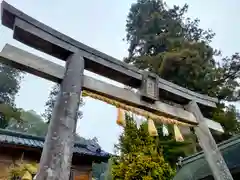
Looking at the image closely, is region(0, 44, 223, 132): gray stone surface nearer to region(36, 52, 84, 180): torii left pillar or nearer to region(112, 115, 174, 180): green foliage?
region(36, 52, 84, 180): torii left pillar

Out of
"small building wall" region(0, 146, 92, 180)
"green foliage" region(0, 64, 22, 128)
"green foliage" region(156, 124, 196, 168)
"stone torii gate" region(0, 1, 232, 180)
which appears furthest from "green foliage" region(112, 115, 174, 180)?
"green foliage" region(0, 64, 22, 128)

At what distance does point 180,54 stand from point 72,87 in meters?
10.9

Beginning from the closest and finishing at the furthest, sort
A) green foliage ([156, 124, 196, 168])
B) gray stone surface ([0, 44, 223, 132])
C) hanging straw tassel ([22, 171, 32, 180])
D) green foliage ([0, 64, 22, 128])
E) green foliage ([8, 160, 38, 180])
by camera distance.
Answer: gray stone surface ([0, 44, 223, 132]), hanging straw tassel ([22, 171, 32, 180]), green foliage ([8, 160, 38, 180]), green foliage ([156, 124, 196, 168]), green foliage ([0, 64, 22, 128])

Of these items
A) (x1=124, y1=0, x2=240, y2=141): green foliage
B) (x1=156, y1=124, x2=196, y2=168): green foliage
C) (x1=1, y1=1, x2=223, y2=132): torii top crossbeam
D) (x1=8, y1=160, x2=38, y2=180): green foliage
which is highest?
(x1=124, y1=0, x2=240, y2=141): green foliage

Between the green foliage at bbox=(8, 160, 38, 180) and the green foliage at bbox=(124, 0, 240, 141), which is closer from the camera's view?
the green foliage at bbox=(8, 160, 38, 180)

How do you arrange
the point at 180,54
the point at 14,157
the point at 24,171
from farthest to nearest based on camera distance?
the point at 180,54 < the point at 14,157 < the point at 24,171

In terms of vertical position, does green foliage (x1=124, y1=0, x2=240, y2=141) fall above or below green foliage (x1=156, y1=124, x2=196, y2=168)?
above

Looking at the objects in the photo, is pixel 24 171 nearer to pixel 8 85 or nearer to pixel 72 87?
pixel 72 87

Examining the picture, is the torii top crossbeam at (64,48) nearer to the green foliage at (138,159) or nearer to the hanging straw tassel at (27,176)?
the hanging straw tassel at (27,176)

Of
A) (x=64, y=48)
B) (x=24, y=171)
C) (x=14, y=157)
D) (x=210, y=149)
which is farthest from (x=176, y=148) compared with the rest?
(x=64, y=48)

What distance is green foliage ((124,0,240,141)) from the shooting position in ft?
43.7

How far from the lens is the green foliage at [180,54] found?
43.7ft

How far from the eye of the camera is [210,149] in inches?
165

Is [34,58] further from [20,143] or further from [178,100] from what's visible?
[20,143]
